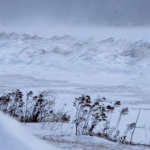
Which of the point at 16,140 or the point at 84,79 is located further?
the point at 84,79

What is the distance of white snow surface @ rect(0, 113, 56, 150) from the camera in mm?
1159

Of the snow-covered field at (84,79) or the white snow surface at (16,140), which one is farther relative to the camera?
the snow-covered field at (84,79)

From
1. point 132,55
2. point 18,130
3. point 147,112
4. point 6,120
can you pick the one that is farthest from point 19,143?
point 132,55

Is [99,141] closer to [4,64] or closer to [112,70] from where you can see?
[112,70]

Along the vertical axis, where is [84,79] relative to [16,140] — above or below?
above

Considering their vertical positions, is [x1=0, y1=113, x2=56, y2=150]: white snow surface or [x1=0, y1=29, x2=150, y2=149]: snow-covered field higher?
[x1=0, y1=29, x2=150, y2=149]: snow-covered field

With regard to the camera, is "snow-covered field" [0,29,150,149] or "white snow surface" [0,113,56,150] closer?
"white snow surface" [0,113,56,150]

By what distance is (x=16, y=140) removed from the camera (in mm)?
1230

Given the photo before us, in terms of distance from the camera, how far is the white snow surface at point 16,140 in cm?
116

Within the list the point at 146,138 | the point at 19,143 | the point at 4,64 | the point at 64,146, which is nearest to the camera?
the point at 19,143

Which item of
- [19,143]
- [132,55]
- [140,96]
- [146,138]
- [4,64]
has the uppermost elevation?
[132,55]

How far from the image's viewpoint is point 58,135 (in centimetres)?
448

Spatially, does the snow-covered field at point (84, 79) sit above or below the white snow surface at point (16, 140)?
above

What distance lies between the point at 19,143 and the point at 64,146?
2.51 metres
